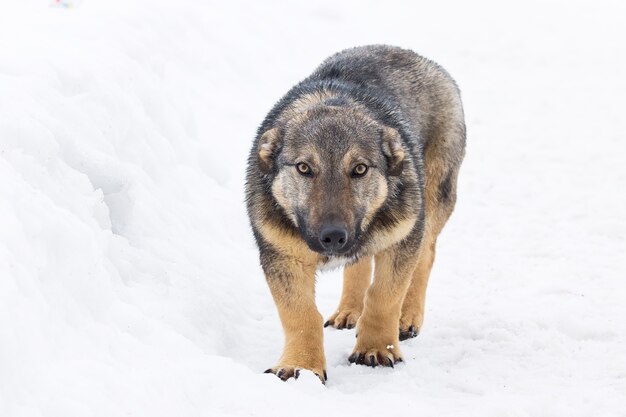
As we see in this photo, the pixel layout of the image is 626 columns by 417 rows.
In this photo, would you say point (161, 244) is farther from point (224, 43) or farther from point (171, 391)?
point (224, 43)

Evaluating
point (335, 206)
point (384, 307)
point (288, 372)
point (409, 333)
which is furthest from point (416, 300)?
point (335, 206)

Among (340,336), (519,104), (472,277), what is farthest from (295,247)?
(519,104)

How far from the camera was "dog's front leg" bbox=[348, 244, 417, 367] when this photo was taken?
719 centimetres

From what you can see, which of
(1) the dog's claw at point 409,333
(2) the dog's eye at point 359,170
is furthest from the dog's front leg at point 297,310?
(1) the dog's claw at point 409,333

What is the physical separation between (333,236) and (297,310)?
1015 millimetres

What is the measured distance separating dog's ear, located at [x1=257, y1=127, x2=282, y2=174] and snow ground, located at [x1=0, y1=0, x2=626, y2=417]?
4.11ft

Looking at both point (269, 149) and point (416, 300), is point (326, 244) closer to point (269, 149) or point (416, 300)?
point (269, 149)

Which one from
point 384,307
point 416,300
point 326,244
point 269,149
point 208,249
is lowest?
point 208,249

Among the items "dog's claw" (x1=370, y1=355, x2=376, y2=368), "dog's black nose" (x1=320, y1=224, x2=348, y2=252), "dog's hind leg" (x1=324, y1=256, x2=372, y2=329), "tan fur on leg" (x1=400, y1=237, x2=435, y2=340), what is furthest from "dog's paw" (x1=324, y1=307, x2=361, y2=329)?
"dog's black nose" (x1=320, y1=224, x2=348, y2=252)

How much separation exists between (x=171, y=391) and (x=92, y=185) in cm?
296

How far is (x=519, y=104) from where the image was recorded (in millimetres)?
17484

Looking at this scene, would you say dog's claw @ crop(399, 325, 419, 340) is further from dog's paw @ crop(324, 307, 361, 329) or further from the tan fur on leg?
dog's paw @ crop(324, 307, 361, 329)

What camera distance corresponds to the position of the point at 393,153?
697cm

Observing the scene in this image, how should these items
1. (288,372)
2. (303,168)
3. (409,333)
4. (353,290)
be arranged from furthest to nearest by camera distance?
(353,290) < (409,333) < (303,168) < (288,372)
